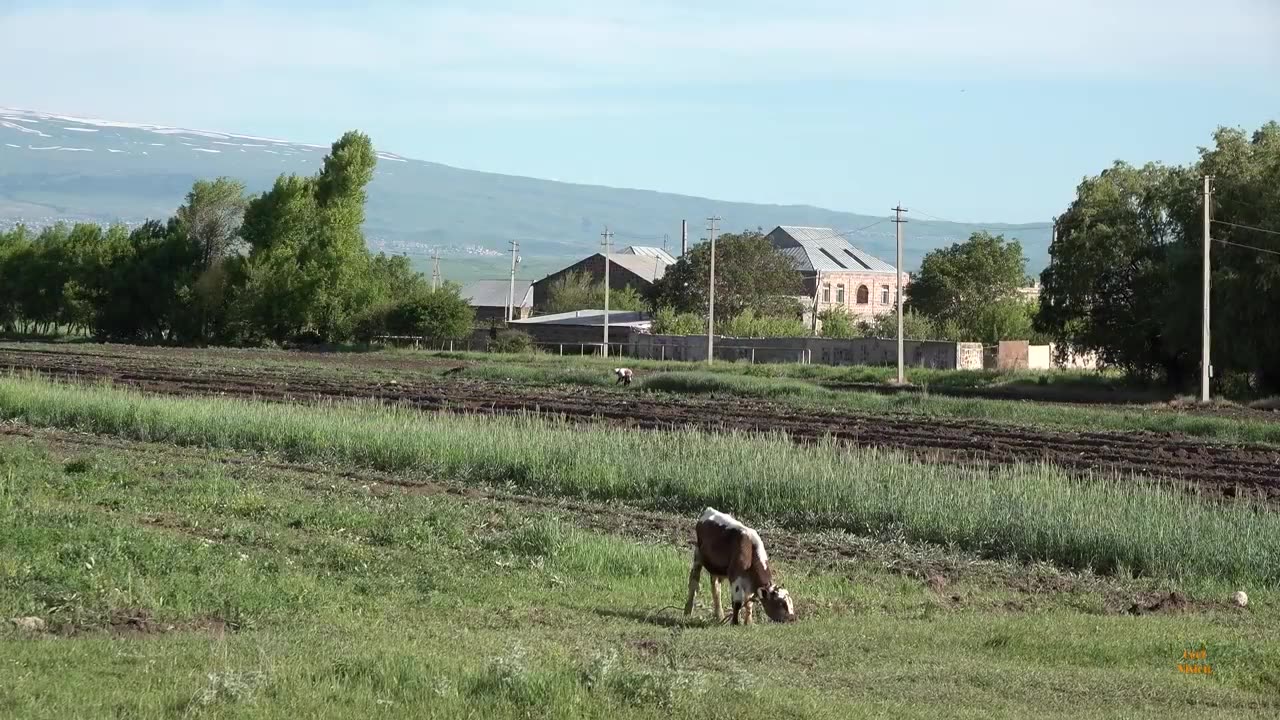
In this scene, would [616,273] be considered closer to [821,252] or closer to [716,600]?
[821,252]

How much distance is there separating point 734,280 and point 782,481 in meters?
84.3

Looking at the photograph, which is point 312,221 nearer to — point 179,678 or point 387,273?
point 387,273

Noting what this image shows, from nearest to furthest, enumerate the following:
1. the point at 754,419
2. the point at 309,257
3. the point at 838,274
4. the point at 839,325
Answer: the point at 754,419, the point at 309,257, the point at 839,325, the point at 838,274

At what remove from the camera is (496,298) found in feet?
453

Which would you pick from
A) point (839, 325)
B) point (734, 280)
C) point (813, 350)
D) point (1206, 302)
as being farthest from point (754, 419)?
point (734, 280)

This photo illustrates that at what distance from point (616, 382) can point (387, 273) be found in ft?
159

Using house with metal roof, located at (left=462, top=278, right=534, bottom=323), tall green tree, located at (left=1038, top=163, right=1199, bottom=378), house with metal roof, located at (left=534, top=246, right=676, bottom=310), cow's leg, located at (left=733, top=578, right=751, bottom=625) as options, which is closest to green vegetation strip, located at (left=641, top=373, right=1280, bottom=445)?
tall green tree, located at (left=1038, top=163, right=1199, bottom=378)

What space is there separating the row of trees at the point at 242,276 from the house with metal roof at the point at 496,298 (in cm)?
2800

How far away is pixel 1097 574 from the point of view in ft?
56.3

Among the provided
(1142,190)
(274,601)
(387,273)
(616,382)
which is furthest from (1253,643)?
(387,273)

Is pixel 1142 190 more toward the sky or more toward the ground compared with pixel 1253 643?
more toward the sky

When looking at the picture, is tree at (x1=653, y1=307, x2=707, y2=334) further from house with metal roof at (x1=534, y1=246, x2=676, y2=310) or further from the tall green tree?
the tall green tree

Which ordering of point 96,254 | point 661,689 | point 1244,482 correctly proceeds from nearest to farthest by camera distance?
point 661,689 → point 1244,482 → point 96,254

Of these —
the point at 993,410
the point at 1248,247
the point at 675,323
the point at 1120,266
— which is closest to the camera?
the point at 993,410
